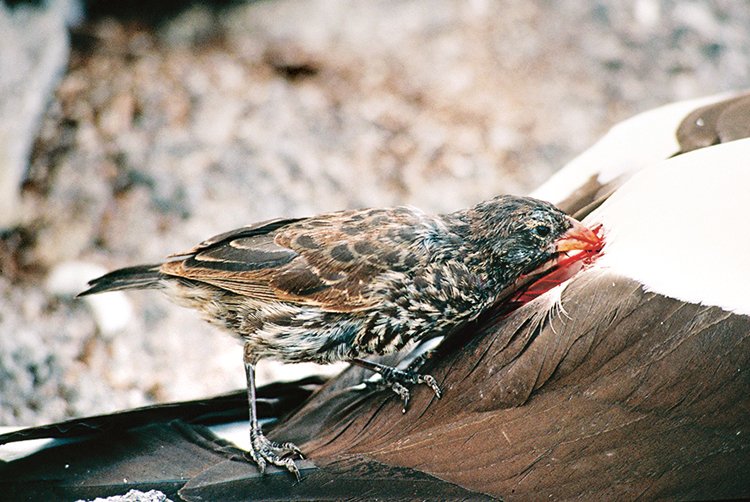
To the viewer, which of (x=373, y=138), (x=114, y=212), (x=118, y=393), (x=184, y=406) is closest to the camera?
(x=184, y=406)

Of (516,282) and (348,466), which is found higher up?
(516,282)

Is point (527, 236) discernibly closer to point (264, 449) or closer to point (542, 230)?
point (542, 230)

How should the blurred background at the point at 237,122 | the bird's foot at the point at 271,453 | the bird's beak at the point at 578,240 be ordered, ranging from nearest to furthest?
the bird's foot at the point at 271,453, the bird's beak at the point at 578,240, the blurred background at the point at 237,122

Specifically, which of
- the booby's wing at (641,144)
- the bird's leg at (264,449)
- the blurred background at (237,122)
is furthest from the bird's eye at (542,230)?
the blurred background at (237,122)

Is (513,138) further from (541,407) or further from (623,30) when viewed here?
(541,407)

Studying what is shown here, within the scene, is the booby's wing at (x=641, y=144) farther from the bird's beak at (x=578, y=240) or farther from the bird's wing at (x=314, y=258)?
the bird's wing at (x=314, y=258)

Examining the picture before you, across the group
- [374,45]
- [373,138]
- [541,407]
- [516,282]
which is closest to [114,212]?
[373,138]

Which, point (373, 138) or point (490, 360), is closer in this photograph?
point (490, 360)

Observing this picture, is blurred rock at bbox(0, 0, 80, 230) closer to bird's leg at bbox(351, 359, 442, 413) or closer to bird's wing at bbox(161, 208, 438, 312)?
bird's wing at bbox(161, 208, 438, 312)
